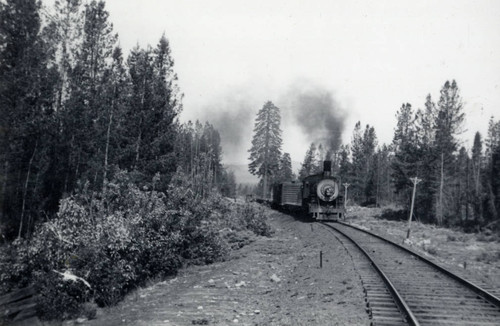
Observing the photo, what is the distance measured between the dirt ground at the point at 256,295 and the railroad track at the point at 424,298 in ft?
1.44

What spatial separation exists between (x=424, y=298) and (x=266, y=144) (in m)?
51.5

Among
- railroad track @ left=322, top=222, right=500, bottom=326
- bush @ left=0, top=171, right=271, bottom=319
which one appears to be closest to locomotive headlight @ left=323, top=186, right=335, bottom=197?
bush @ left=0, top=171, right=271, bottom=319

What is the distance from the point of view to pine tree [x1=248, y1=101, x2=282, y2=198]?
195 feet

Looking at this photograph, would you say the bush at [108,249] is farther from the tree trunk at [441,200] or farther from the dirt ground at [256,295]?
the tree trunk at [441,200]

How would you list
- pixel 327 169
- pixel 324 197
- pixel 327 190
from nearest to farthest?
pixel 327 190 → pixel 324 197 → pixel 327 169

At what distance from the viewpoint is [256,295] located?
10.1 metres

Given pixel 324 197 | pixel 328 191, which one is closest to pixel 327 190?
pixel 328 191

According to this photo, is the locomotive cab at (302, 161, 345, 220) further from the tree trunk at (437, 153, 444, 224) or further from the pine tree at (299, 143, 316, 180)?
the pine tree at (299, 143, 316, 180)

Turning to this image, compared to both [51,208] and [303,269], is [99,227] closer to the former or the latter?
[303,269]

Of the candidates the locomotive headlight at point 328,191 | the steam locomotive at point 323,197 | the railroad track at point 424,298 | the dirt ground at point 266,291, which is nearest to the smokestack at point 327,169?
the steam locomotive at point 323,197

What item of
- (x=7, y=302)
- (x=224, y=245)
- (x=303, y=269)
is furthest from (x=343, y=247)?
(x=7, y=302)

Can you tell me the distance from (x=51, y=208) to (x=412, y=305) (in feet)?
72.5

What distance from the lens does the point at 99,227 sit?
1134 centimetres

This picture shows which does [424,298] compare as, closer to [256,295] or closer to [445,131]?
[256,295]
